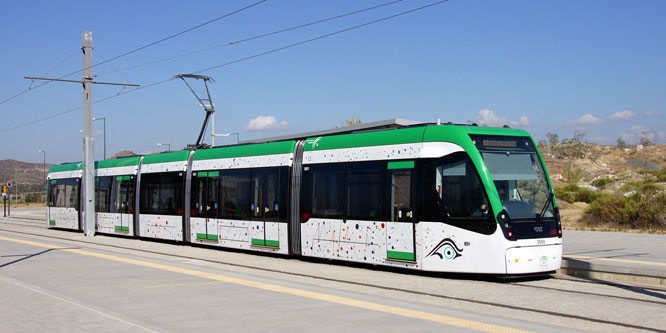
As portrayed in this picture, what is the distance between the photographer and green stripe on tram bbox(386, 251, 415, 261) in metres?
13.2

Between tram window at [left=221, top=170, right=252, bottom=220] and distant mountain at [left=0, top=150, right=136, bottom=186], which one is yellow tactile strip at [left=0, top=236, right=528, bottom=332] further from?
distant mountain at [left=0, top=150, right=136, bottom=186]

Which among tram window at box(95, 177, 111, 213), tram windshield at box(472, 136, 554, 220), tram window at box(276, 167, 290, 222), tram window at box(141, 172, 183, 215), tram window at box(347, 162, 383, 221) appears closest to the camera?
tram windshield at box(472, 136, 554, 220)

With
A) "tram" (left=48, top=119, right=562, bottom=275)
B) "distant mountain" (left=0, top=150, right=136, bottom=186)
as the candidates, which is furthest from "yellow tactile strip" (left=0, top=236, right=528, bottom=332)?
"distant mountain" (left=0, top=150, right=136, bottom=186)

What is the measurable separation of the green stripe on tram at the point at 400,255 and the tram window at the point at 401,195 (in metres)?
0.69

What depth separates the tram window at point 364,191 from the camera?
14.2 m

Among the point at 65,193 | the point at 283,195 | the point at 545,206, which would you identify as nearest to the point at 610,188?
the point at 65,193

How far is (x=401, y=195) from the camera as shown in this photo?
13562 millimetres

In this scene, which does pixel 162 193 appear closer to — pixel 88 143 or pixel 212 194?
pixel 212 194

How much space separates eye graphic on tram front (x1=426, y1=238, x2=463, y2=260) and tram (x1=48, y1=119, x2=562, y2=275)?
0.02m

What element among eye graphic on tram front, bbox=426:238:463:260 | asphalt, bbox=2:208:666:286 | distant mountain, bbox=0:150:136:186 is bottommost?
asphalt, bbox=2:208:666:286

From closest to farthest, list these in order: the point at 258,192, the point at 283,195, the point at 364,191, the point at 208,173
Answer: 1. the point at 364,191
2. the point at 283,195
3. the point at 258,192
4. the point at 208,173

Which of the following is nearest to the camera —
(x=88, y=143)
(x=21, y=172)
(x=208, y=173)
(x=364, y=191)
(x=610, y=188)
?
(x=364, y=191)

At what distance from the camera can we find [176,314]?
898 centimetres

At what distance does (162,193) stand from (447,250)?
43.5 feet
